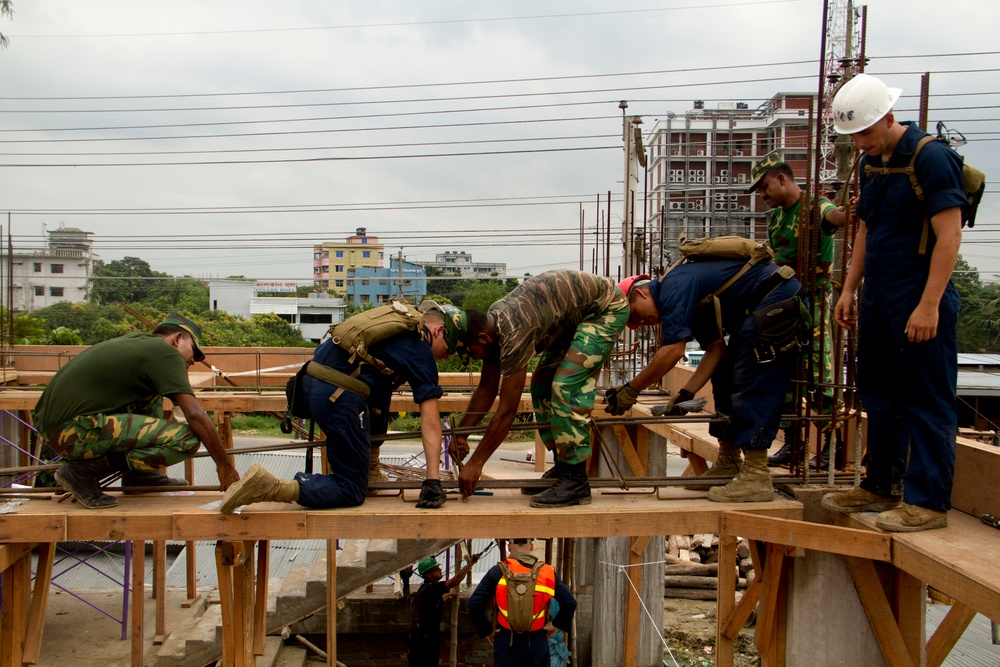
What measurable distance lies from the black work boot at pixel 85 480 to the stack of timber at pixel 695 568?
8.92 metres

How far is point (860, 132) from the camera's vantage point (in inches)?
153

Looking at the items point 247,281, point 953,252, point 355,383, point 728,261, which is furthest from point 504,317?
point 247,281

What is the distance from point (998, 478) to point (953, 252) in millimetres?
1306

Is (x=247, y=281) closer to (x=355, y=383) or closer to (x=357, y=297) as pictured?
(x=357, y=297)

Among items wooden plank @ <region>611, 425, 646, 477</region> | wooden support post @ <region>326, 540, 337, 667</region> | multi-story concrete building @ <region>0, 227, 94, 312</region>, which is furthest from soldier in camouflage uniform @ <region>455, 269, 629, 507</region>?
multi-story concrete building @ <region>0, 227, 94, 312</region>

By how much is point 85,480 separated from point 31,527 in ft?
1.21

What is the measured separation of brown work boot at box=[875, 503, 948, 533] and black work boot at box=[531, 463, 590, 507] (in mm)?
1607

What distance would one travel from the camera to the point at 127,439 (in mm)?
4852

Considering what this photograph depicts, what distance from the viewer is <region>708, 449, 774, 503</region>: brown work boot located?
470 cm

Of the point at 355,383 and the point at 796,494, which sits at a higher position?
the point at 355,383

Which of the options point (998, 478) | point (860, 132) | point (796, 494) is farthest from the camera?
point (796, 494)

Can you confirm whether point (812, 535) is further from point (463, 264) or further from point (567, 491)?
point (463, 264)

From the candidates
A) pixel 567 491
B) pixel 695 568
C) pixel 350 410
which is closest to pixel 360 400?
pixel 350 410

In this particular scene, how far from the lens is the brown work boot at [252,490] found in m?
4.45
